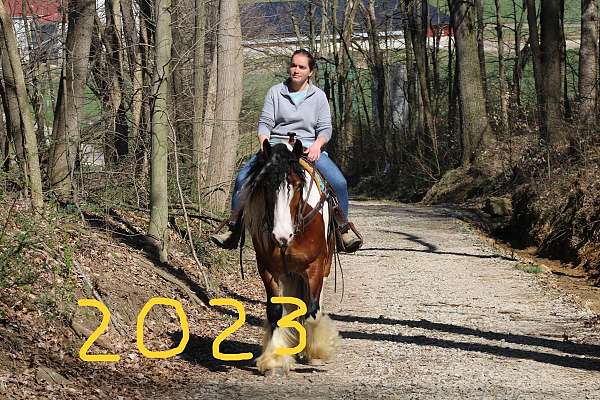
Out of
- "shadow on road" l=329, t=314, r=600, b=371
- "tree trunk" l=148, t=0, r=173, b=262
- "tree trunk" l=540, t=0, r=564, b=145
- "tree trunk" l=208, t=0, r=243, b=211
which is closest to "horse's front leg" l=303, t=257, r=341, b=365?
"shadow on road" l=329, t=314, r=600, b=371

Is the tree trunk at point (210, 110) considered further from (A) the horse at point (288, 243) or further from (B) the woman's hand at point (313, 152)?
(A) the horse at point (288, 243)

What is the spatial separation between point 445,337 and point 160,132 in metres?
4.40

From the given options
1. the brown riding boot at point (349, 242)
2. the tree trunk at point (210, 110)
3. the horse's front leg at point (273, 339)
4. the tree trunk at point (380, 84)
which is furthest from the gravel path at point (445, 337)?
the tree trunk at point (380, 84)

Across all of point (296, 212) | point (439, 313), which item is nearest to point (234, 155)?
point (439, 313)

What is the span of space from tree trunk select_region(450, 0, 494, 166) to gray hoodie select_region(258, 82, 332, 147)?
2149cm

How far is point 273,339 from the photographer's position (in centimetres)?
878

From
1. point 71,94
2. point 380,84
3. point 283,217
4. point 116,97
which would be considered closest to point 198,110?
point 116,97

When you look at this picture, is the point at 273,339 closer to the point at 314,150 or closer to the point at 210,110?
the point at 314,150

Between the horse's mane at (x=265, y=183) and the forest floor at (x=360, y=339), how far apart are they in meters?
1.40

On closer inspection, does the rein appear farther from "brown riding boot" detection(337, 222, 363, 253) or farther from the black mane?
"brown riding boot" detection(337, 222, 363, 253)

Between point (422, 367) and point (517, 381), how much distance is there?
0.99 metres

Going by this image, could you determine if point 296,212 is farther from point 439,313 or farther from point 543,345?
point 439,313

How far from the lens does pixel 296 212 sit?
28.4 ft

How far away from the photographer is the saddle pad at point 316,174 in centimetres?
896
